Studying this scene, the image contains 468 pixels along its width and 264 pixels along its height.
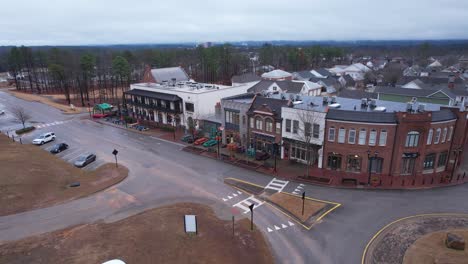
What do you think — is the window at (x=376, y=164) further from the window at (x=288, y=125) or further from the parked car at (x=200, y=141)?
the parked car at (x=200, y=141)

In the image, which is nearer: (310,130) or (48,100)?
(310,130)

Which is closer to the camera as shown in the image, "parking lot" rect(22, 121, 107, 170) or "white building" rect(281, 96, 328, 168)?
"white building" rect(281, 96, 328, 168)

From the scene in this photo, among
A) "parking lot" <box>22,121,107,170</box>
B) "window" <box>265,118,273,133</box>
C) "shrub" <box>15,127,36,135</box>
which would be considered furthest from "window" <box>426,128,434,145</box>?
"shrub" <box>15,127,36,135</box>

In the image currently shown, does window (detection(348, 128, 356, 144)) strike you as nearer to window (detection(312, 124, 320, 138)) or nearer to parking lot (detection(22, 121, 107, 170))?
window (detection(312, 124, 320, 138))

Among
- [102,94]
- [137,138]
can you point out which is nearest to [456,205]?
[137,138]

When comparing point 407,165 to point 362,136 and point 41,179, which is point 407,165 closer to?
point 362,136

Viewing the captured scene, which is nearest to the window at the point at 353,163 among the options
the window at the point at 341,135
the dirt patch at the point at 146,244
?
the window at the point at 341,135

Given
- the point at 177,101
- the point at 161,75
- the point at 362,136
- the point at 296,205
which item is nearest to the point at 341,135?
the point at 362,136
